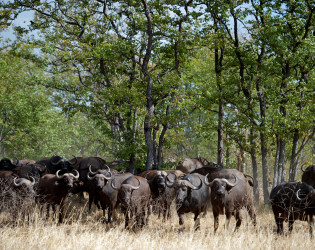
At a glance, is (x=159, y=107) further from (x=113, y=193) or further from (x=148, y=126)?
(x=113, y=193)

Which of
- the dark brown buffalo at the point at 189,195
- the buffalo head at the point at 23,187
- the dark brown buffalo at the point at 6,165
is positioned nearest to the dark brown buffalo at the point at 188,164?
the dark brown buffalo at the point at 189,195

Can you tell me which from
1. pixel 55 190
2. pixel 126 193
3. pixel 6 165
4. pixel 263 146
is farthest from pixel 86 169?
pixel 263 146

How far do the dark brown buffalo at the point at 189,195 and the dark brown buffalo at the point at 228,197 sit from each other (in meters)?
0.56

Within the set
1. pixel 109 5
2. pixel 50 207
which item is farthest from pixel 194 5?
pixel 50 207

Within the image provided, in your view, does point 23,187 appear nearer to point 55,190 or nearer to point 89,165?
point 55,190

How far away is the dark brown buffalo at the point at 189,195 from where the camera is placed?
36.0ft

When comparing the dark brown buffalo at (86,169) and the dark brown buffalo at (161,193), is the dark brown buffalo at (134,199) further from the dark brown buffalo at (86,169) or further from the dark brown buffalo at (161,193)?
the dark brown buffalo at (86,169)

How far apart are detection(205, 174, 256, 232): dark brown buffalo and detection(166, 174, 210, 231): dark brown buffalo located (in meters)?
0.56

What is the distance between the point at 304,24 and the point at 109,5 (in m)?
10.1

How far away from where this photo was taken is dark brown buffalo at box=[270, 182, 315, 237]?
9.95 metres

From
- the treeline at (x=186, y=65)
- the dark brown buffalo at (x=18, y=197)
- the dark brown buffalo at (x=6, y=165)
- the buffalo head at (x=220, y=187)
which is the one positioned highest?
the treeline at (x=186, y=65)

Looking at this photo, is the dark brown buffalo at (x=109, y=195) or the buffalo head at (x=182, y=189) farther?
the dark brown buffalo at (x=109, y=195)

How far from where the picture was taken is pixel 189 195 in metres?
11.3

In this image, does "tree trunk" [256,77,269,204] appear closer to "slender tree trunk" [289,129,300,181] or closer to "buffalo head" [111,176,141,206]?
"slender tree trunk" [289,129,300,181]
